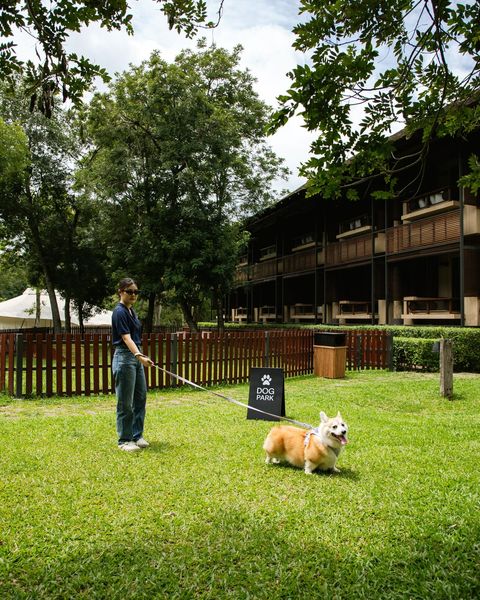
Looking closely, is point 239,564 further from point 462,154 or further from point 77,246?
point 77,246

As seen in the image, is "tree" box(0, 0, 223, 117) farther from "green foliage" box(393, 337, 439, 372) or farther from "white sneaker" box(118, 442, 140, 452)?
"green foliage" box(393, 337, 439, 372)

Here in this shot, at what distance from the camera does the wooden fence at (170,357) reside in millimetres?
9883

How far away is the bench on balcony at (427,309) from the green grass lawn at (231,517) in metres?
13.8

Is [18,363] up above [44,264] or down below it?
below

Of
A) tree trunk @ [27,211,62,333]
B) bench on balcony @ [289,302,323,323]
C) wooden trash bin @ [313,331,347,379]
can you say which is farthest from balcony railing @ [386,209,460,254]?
tree trunk @ [27,211,62,333]

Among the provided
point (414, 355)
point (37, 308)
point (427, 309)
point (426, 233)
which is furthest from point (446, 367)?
point (37, 308)

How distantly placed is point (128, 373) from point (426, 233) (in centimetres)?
1767

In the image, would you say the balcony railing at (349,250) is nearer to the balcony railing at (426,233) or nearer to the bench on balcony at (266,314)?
the balcony railing at (426,233)

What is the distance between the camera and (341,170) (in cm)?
330

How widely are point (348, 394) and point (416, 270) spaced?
1509cm

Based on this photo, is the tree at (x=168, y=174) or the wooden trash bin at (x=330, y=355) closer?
the wooden trash bin at (x=330, y=355)

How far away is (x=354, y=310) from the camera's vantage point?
2631 centimetres

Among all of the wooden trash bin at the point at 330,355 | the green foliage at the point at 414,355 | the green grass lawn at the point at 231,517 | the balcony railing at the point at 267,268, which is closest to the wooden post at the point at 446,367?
the green grass lawn at the point at 231,517

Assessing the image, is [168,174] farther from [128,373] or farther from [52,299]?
[128,373]
